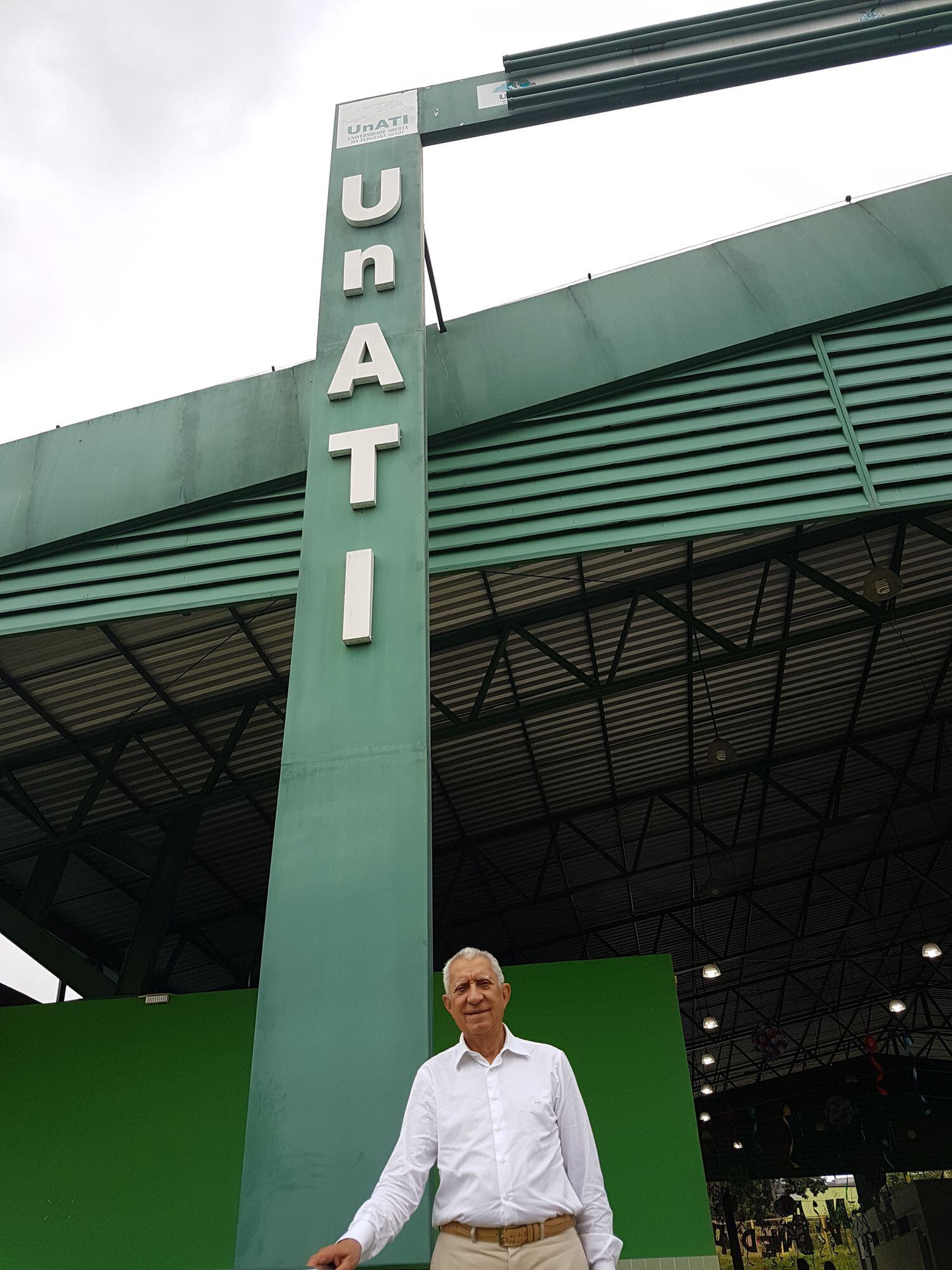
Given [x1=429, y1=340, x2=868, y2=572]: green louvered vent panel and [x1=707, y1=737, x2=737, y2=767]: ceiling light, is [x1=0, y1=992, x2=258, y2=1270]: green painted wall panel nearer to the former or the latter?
[x1=707, y1=737, x2=737, y2=767]: ceiling light

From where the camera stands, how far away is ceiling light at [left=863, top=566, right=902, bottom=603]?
366 inches

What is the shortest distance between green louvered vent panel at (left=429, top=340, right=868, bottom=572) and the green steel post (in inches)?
34.4

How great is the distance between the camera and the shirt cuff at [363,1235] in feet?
8.13

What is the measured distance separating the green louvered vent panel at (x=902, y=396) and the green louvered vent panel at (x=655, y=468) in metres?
0.17

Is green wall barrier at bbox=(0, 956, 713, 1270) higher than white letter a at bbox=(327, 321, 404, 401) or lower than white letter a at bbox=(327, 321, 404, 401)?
lower

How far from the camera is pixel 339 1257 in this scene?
7.88ft

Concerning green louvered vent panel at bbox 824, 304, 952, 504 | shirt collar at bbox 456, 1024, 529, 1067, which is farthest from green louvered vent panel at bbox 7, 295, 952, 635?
shirt collar at bbox 456, 1024, 529, 1067

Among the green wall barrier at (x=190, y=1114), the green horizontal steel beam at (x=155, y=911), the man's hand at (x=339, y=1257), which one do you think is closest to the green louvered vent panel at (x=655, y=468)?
the man's hand at (x=339, y=1257)

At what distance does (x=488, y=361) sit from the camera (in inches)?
276

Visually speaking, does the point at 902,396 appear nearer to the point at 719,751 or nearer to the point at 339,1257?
the point at 339,1257

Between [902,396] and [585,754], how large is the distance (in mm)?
→ 7720

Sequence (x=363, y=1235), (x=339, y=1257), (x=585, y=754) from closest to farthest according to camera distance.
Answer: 1. (x=339, y=1257)
2. (x=363, y=1235)
3. (x=585, y=754)

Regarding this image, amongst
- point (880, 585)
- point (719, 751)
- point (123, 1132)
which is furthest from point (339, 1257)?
point (719, 751)

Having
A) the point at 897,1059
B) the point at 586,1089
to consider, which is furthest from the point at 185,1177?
the point at 897,1059
